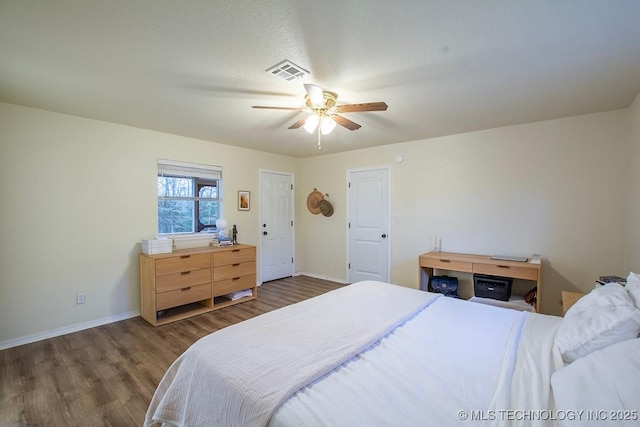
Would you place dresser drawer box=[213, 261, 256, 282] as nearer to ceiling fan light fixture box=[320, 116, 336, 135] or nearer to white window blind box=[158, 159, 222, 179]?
white window blind box=[158, 159, 222, 179]

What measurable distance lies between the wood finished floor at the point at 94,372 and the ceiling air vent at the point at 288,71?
2547mm

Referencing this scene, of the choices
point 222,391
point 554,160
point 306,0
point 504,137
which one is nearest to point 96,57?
point 306,0

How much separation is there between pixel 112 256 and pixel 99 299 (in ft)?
1.67

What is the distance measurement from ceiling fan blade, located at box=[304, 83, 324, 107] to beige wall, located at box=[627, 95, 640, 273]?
2882 mm

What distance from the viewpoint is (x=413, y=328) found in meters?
1.66

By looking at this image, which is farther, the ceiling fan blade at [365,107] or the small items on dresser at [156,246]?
the small items on dresser at [156,246]

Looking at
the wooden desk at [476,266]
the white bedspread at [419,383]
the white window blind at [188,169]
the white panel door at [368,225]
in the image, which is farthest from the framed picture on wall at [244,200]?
the white bedspread at [419,383]

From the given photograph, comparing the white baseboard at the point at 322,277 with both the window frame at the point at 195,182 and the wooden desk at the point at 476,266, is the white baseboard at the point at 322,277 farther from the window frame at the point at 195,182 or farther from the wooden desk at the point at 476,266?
the window frame at the point at 195,182

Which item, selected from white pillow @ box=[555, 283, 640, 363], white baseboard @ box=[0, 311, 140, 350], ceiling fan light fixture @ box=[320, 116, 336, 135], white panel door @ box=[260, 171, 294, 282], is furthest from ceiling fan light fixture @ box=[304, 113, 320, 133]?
white baseboard @ box=[0, 311, 140, 350]

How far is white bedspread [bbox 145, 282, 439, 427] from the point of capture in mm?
1102

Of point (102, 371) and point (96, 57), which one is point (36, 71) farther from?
point (102, 371)

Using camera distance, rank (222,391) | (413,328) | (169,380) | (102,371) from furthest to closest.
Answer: (102,371), (413,328), (169,380), (222,391)

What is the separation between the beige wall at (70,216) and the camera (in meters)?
2.74

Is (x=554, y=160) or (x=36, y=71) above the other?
(x=36, y=71)
